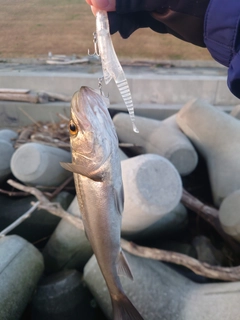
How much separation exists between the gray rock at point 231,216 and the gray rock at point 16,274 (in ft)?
3.47

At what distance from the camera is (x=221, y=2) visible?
835 millimetres

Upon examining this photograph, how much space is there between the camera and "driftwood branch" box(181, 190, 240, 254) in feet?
5.74

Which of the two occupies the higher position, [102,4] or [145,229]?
[102,4]

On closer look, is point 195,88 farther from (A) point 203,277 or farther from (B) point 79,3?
(B) point 79,3

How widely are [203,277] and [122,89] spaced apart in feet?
4.18

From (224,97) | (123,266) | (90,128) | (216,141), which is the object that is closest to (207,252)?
(216,141)

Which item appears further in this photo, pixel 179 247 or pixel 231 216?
pixel 179 247

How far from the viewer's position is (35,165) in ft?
6.57

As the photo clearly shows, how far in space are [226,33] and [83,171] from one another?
0.57 metres

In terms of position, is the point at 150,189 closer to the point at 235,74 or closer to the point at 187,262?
the point at 187,262

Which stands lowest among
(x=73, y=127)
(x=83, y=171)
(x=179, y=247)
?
(x=179, y=247)

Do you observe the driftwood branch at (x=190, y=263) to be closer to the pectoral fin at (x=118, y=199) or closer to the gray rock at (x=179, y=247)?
the gray rock at (x=179, y=247)

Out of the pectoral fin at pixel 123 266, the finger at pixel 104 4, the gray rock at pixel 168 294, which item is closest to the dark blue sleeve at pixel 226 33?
the finger at pixel 104 4

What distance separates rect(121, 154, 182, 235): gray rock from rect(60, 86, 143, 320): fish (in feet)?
1.51
